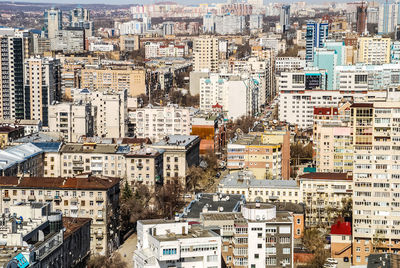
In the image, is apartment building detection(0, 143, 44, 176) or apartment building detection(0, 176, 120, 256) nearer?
apartment building detection(0, 176, 120, 256)

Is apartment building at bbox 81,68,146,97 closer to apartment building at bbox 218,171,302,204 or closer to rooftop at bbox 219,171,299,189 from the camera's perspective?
rooftop at bbox 219,171,299,189

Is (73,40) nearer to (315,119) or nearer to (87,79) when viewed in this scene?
(87,79)

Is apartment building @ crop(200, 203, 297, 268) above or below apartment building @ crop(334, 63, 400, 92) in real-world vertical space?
below

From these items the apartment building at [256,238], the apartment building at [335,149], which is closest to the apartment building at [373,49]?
the apartment building at [335,149]

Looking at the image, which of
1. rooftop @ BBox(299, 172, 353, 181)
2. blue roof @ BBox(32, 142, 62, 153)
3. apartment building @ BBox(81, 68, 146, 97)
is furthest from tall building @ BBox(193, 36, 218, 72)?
rooftop @ BBox(299, 172, 353, 181)

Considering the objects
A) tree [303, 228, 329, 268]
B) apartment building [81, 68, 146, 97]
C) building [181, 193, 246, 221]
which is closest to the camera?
building [181, 193, 246, 221]

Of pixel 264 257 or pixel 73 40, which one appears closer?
pixel 264 257

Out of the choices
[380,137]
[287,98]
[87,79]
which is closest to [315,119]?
[287,98]
